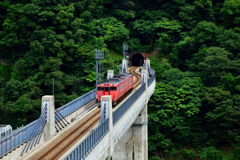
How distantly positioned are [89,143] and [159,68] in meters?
38.9

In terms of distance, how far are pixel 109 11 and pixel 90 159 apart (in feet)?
168

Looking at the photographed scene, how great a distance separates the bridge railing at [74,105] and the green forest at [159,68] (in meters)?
15.0

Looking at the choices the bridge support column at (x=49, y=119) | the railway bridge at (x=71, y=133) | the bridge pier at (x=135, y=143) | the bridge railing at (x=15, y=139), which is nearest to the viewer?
the bridge railing at (x=15, y=139)

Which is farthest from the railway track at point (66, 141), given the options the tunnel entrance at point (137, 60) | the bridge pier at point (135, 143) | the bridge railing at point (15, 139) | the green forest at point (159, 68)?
the tunnel entrance at point (137, 60)

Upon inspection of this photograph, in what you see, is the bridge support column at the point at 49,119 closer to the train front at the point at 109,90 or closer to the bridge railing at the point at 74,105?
the bridge railing at the point at 74,105

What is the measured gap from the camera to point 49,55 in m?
44.0

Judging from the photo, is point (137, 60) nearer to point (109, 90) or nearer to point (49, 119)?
point (109, 90)

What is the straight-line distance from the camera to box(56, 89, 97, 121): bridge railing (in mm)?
20239

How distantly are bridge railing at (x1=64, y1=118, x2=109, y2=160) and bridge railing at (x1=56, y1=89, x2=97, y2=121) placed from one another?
5323 millimetres

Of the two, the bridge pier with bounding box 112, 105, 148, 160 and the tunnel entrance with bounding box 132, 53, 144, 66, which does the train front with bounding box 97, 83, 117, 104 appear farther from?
the tunnel entrance with bounding box 132, 53, 144, 66

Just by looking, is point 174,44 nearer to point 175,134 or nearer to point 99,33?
point 99,33

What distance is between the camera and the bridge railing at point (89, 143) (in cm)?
1182

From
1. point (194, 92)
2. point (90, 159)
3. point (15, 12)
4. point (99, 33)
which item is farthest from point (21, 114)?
point (90, 159)

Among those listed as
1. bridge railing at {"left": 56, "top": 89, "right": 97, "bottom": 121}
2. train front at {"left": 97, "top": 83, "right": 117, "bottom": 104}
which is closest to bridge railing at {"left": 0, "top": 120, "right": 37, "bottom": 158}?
bridge railing at {"left": 56, "top": 89, "right": 97, "bottom": 121}
